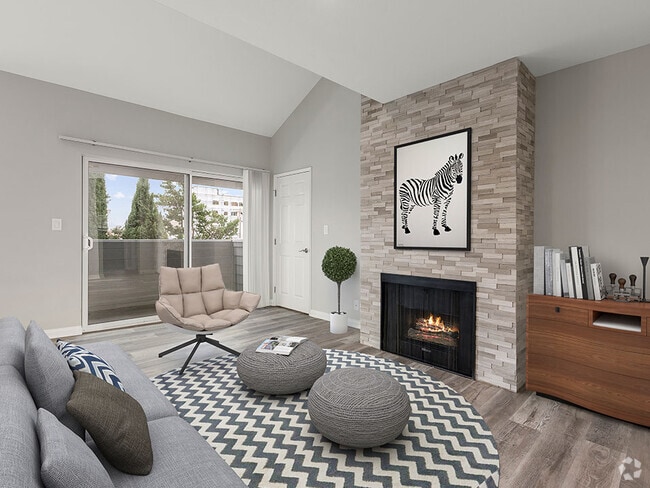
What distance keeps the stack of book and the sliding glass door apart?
4.24 metres

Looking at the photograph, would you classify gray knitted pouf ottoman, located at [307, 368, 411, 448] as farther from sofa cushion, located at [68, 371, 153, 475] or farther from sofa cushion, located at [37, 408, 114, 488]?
sofa cushion, located at [37, 408, 114, 488]

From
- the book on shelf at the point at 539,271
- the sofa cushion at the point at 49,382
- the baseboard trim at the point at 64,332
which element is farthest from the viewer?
the baseboard trim at the point at 64,332

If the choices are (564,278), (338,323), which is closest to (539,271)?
(564,278)

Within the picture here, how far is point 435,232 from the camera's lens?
3213 mm

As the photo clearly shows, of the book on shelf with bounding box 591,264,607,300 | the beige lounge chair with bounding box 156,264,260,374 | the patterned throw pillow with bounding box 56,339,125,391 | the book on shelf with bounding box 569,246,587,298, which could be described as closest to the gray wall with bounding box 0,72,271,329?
the beige lounge chair with bounding box 156,264,260,374

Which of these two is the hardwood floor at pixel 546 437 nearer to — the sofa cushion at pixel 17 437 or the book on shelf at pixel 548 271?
the book on shelf at pixel 548 271

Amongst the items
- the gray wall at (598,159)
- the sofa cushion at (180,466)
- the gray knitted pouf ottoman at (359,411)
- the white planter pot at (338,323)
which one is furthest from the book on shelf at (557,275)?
the sofa cushion at (180,466)

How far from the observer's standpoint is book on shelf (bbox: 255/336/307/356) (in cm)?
256

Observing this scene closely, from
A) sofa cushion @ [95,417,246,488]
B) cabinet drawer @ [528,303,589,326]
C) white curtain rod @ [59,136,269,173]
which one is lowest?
sofa cushion @ [95,417,246,488]

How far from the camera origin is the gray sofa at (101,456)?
0.82 meters

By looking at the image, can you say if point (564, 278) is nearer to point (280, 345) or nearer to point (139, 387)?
point (280, 345)

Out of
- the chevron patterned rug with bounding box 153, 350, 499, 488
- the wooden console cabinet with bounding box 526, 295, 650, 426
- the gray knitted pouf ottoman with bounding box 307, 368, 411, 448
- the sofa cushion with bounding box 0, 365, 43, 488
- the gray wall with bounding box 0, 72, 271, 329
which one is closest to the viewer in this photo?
the sofa cushion with bounding box 0, 365, 43, 488

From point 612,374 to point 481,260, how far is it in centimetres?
111

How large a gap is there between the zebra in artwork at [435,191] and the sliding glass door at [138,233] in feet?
10.1
